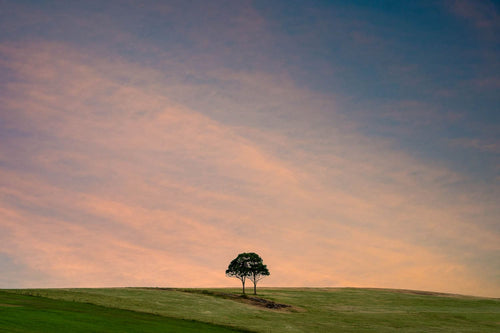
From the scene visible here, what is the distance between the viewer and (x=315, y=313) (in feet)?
225

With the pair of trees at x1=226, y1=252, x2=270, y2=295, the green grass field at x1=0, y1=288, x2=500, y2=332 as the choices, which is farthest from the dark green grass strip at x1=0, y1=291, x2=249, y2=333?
the pair of trees at x1=226, y1=252, x2=270, y2=295

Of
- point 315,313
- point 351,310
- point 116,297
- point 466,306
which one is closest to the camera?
point 116,297

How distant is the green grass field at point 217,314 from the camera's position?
38688 millimetres

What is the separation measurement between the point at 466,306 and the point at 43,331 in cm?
8874

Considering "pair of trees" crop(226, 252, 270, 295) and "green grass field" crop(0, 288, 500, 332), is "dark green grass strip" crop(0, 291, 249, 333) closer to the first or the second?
"green grass field" crop(0, 288, 500, 332)

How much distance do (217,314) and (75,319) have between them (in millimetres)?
22681

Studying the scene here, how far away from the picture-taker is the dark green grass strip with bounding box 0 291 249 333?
3375 cm

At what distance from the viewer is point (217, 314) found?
5725 cm

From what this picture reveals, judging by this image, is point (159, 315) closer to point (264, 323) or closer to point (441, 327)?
point (264, 323)

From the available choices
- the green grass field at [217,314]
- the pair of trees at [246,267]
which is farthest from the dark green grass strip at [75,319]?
the pair of trees at [246,267]

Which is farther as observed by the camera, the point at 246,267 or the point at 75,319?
the point at 246,267

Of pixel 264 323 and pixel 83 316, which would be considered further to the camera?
pixel 264 323

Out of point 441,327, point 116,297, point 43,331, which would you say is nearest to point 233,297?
point 116,297

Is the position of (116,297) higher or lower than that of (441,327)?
higher
